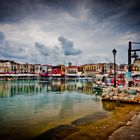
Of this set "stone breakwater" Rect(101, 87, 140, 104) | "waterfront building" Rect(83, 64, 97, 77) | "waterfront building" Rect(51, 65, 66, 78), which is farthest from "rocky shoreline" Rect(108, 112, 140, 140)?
"waterfront building" Rect(51, 65, 66, 78)

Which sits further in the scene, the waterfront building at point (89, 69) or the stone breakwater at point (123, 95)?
the waterfront building at point (89, 69)

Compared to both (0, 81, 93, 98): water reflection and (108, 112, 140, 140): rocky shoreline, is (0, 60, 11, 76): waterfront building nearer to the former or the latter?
(0, 81, 93, 98): water reflection

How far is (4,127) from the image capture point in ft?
50.1

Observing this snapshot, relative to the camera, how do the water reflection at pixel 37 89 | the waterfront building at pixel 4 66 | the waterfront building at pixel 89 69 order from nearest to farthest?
1. the water reflection at pixel 37 89
2. the waterfront building at pixel 4 66
3. the waterfront building at pixel 89 69

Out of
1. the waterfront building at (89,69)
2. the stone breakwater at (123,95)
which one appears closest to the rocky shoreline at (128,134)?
the stone breakwater at (123,95)

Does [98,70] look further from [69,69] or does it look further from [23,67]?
[23,67]

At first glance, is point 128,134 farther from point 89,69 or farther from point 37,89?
point 89,69

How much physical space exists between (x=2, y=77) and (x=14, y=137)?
492ft

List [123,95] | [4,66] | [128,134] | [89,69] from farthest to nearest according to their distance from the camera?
1. [89,69]
2. [4,66]
3. [123,95]
4. [128,134]

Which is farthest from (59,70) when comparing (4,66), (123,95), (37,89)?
(123,95)

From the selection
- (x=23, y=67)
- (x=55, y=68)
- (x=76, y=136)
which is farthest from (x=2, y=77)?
(x=76, y=136)

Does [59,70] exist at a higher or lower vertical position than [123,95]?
higher

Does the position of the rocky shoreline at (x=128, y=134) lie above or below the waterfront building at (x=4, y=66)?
below

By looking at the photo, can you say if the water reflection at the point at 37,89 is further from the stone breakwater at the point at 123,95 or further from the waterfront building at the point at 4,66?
the waterfront building at the point at 4,66
